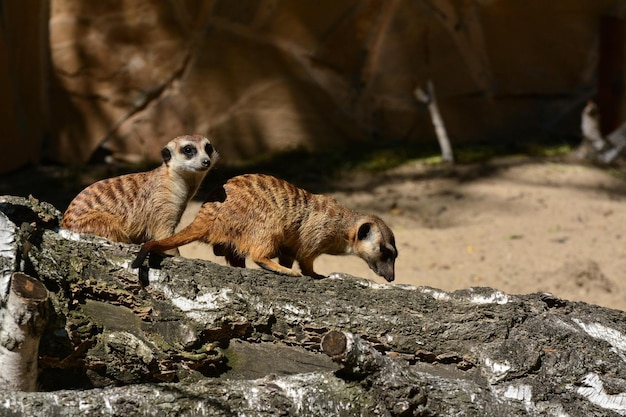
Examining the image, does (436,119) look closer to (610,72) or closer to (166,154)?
(610,72)

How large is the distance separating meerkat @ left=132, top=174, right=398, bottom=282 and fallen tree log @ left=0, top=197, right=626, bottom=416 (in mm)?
408

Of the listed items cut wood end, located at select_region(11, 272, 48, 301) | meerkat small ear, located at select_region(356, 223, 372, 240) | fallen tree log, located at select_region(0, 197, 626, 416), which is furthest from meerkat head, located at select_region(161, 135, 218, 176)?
cut wood end, located at select_region(11, 272, 48, 301)

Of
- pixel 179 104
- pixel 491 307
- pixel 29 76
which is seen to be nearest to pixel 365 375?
pixel 491 307

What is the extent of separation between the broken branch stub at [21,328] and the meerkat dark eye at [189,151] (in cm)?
163

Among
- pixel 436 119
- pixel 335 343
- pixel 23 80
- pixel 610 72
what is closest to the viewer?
pixel 335 343

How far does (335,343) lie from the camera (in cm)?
206

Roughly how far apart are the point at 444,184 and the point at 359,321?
4014mm

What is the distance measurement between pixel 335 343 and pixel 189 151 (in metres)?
1.89

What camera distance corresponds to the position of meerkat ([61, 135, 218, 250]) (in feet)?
11.2

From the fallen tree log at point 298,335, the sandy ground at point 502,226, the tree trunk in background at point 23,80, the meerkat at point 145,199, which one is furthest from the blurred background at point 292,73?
the fallen tree log at point 298,335

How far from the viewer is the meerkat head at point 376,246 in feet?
13.0

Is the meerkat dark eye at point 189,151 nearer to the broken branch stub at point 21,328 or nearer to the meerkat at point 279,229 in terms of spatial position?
the meerkat at point 279,229

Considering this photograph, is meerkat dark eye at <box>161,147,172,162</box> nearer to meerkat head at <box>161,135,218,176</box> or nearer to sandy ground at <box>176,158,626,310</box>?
meerkat head at <box>161,135,218,176</box>

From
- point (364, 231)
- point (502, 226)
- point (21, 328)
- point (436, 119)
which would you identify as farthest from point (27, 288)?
point (436, 119)
